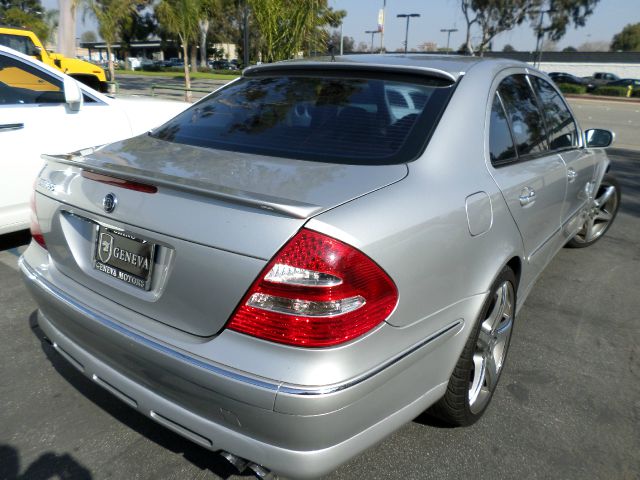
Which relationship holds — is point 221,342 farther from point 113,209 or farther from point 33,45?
point 33,45

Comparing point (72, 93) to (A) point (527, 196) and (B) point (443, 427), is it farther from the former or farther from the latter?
(B) point (443, 427)

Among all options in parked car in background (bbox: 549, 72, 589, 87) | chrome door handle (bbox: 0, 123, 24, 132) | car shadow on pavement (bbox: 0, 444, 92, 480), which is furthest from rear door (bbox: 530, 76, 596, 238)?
parked car in background (bbox: 549, 72, 589, 87)

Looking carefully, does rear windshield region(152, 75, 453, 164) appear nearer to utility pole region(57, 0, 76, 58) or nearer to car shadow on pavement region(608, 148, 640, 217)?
car shadow on pavement region(608, 148, 640, 217)

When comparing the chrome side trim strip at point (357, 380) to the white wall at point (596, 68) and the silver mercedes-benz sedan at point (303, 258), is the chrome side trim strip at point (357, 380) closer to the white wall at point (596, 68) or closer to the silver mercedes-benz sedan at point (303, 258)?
the silver mercedes-benz sedan at point (303, 258)

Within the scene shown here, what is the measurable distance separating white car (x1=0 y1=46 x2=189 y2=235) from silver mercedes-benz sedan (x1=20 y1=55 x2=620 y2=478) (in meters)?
2.04

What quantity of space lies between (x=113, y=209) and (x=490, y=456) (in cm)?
185

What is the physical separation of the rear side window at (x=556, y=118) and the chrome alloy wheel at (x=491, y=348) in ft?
3.96

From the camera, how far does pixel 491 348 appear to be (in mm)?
2545

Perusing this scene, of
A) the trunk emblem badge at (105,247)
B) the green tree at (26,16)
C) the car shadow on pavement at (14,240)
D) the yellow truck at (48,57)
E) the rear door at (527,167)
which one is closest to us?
the trunk emblem badge at (105,247)

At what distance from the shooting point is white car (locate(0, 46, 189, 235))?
411 centimetres

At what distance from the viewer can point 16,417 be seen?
2.45m

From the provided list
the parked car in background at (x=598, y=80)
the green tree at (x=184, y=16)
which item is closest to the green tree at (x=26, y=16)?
the green tree at (x=184, y=16)

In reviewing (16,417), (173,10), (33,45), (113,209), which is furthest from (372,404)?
(173,10)

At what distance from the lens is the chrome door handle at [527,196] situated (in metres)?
2.52
